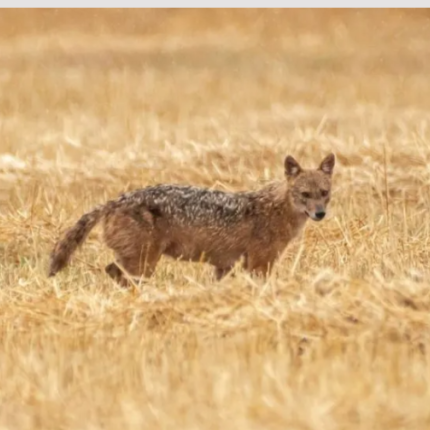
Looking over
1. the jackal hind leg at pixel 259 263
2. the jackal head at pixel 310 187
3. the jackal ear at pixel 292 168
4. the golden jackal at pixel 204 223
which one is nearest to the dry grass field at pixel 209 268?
the jackal hind leg at pixel 259 263

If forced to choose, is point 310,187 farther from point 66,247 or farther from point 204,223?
point 66,247

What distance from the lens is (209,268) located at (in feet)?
31.3

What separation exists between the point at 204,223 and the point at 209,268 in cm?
86

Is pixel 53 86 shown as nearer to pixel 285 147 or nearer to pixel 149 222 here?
pixel 285 147

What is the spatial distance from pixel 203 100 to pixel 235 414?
1516 cm

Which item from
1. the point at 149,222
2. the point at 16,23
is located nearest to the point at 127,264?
the point at 149,222

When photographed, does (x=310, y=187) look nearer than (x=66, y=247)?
No

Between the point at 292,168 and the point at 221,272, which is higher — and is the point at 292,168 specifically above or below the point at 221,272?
above

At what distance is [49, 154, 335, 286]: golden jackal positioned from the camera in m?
8.59

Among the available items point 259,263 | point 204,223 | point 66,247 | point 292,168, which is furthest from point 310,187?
point 66,247

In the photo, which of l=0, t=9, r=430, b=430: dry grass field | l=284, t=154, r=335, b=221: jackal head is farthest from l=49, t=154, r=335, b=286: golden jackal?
l=0, t=9, r=430, b=430: dry grass field

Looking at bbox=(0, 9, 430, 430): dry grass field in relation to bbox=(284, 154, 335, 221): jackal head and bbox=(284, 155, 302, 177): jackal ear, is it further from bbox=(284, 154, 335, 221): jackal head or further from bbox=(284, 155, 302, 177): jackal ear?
bbox=(284, 155, 302, 177): jackal ear

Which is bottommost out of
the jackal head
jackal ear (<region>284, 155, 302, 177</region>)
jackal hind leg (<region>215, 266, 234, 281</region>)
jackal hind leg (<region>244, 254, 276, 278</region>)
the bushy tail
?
jackal hind leg (<region>215, 266, 234, 281</region>)

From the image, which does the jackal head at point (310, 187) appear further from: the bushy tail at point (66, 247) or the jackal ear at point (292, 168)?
the bushy tail at point (66, 247)
